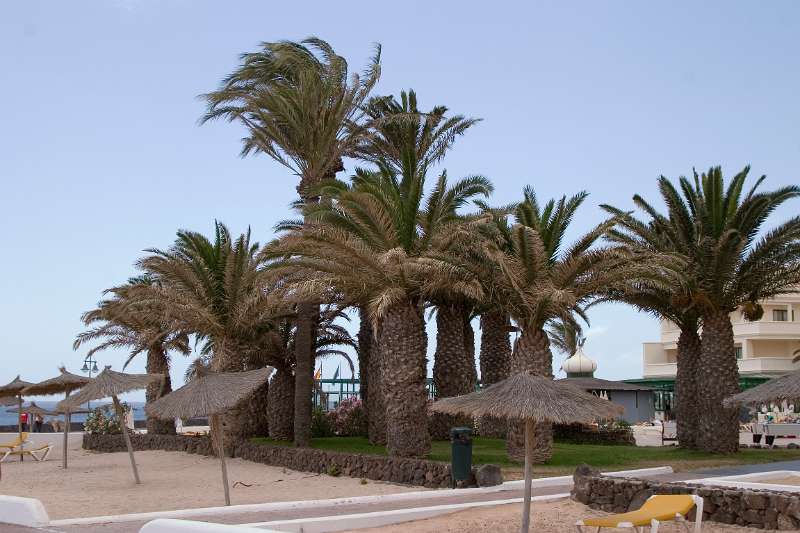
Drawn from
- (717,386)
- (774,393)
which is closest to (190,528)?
(774,393)

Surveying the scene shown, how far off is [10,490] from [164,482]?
3.25m

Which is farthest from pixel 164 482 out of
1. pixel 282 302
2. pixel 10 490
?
pixel 282 302

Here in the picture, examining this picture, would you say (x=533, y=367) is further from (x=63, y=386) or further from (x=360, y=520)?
(x=63, y=386)

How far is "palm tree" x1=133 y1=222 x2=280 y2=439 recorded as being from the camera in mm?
24297

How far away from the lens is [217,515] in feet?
43.7

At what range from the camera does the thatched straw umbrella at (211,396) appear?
15648 mm

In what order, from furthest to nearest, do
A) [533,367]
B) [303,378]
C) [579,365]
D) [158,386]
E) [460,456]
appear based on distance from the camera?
[579,365], [158,386], [303,378], [533,367], [460,456]

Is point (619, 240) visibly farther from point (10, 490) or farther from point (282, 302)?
point (10, 490)

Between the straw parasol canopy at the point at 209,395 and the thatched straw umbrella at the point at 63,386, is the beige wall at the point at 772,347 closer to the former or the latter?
the thatched straw umbrella at the point at 63,386

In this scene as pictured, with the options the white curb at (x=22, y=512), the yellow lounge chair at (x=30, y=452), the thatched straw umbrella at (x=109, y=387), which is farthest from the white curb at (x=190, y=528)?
the yellow lounge chair at (x=30, y=452)

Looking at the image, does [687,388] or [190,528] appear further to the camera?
[687,388]

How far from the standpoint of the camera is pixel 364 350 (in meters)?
28.3

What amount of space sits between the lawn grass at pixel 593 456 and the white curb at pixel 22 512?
30.2ft

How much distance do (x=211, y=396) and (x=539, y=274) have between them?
814 centimetres
